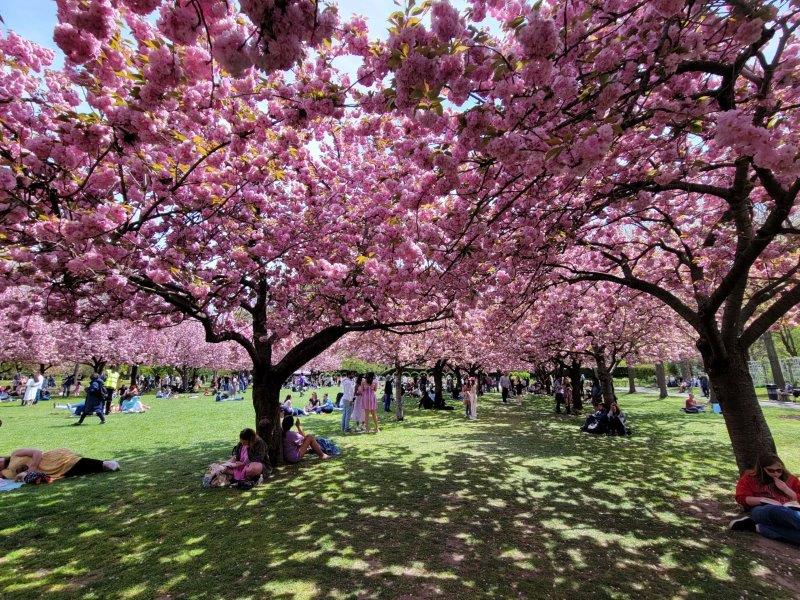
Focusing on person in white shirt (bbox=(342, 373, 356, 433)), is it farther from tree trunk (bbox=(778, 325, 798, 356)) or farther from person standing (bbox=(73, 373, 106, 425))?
tree trunk (bbox=(778, 325, 798, 356))

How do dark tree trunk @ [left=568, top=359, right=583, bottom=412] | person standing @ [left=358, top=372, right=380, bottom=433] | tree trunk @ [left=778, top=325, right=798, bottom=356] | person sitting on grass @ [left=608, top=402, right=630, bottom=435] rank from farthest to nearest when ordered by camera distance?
tree trunk @ [left=778, top=325, right=798, bottom=356] < dark tree trunk @ [left=568, top=359, right=583, bottom=412] < person standing @ [left=358, top=372, right=380, bottom=433] < person sitting on grass @ [left=608, top=402, right=630, bottom=435]

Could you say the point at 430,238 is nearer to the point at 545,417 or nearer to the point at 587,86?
the point at 587,86

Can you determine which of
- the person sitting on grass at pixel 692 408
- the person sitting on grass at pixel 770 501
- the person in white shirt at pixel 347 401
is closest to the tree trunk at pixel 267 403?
the person in white shirt at pixel 347 401

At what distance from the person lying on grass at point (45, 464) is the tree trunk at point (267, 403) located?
346cm

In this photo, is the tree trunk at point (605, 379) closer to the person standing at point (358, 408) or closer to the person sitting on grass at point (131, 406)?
the person standing at point (358, 408)

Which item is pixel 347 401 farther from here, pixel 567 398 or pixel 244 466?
pixel 567 398

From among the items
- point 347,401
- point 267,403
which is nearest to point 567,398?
point 347,401

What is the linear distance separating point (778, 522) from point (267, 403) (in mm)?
8752

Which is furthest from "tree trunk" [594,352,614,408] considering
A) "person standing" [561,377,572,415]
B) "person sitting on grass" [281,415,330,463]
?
"person sitting on grass" [281,415,330,463]

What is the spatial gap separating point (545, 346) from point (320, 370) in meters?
48.8

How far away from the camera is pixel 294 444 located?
9711 mm

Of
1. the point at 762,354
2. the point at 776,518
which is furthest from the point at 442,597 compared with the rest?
the point at 762,354

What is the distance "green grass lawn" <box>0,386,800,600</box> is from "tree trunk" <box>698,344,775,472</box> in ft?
3.33

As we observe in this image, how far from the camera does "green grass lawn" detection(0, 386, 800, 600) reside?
419cm
